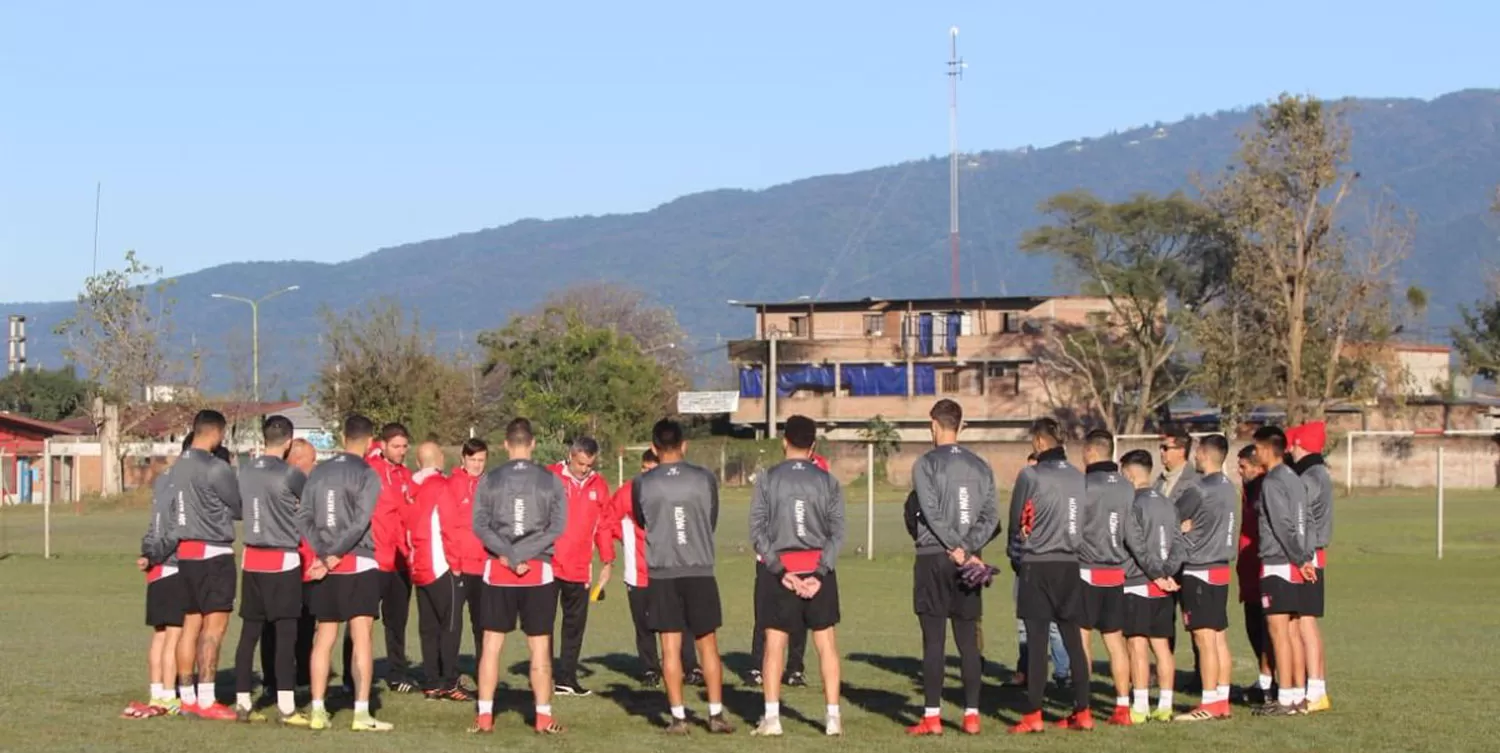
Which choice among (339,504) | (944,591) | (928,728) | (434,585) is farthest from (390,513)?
(928,728)

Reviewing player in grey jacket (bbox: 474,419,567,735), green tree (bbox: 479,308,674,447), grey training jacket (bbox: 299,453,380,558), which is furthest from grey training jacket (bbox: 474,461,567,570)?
green tree (bbox: 479,308,674,447)

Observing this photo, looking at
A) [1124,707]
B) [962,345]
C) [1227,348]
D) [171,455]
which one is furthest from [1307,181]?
[1124,707]

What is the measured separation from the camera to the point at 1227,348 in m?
75.8

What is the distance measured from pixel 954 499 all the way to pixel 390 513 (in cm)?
432

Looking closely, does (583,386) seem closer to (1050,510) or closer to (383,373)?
(383,373)

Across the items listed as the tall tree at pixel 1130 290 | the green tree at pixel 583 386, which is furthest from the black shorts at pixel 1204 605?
the tall tree at pixel 1130 290

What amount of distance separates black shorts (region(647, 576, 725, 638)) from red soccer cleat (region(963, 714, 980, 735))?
191 cm

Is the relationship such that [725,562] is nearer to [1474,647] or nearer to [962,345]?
[1474,647]

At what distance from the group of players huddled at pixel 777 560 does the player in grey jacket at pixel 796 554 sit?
0.02m

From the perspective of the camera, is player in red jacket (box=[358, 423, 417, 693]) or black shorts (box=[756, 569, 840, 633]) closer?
black shorts (box=[756, 569, 840, 633])

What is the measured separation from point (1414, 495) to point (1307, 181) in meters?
17.3

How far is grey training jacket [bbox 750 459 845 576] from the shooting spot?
13.3 meters

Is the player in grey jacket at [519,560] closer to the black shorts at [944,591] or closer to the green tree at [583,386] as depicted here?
the black shorts at [944,591]

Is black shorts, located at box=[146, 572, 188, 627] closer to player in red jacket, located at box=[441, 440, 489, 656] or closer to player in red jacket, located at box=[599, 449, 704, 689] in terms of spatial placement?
player in red jacket, located at box=[441, 440, 489, 656]
